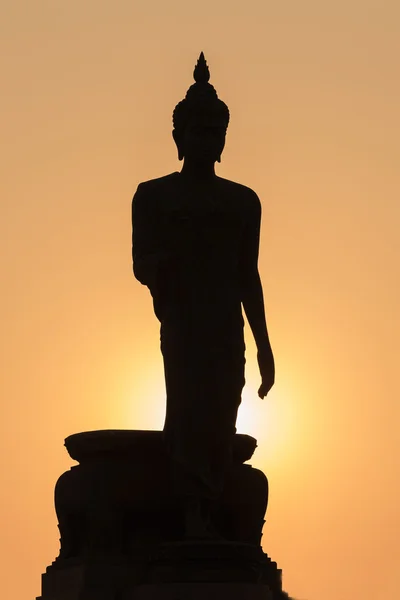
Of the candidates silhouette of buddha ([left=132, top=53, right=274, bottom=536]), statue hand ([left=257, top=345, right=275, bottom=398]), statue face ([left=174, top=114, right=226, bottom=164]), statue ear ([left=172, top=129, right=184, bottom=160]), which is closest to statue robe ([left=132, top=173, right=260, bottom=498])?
silhouette of buddha ([left=132, top=53, right=274, bottom=536])

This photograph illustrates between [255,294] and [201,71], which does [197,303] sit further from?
[201,71]

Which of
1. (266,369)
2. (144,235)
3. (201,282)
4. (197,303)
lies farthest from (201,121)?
(266,369)

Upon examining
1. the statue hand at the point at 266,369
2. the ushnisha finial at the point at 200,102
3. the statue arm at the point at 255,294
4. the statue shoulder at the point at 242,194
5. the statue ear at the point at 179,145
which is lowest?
the statue hand at the point at 266,369

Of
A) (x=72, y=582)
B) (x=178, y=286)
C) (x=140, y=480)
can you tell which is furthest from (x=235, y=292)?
(x=72, y=582)

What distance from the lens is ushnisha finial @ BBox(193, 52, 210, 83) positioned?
57.7 ft

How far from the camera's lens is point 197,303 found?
1716 cm

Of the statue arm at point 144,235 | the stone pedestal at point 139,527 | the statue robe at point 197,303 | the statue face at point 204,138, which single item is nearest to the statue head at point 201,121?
Result: the statue face at point 204,138

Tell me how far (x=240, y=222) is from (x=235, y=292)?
671 millimetres

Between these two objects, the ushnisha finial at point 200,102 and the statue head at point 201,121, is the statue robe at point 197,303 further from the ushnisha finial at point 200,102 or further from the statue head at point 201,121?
the ushnisha finial at point 200,102

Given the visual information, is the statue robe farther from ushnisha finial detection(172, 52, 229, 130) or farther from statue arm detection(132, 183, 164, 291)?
ushnisha finial detection(172, 52, 229, 130)

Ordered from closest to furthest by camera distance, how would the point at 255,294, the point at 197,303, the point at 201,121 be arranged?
1. the point at 197,303
2. the point at 201,121
3. the point at 255,294

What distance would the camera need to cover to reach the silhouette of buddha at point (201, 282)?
16.9 metres

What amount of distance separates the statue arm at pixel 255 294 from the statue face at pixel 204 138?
2.12 ft

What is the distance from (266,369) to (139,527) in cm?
200
